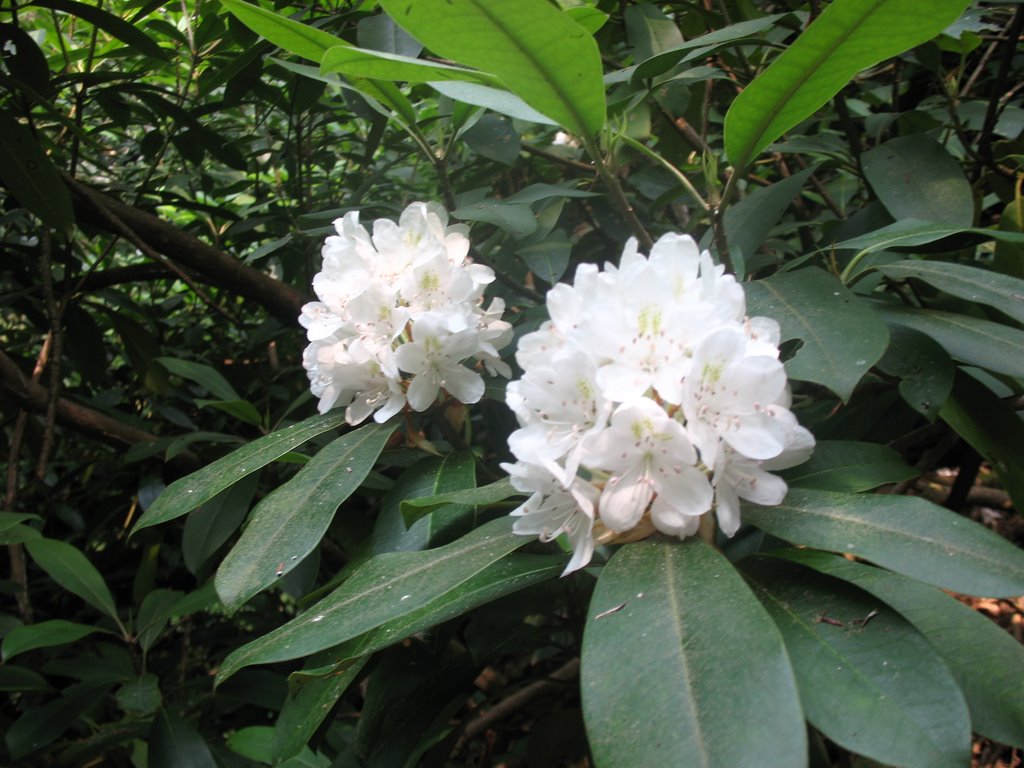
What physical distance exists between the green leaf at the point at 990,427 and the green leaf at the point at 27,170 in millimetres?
1553

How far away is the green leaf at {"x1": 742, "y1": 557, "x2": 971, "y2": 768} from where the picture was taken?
0.51 m

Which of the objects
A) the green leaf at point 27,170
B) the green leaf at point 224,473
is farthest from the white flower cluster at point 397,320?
the green leaf at point 27,170

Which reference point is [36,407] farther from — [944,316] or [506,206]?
[944,316]

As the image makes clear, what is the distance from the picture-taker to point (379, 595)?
681 mm

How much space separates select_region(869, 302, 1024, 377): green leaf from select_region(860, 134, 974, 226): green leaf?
229 millimetres

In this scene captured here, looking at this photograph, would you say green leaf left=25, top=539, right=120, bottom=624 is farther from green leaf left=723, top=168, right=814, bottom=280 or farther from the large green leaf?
green leaf left=723, top=168, right=814, bottom=280

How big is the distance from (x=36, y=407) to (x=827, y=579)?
63.3 inches

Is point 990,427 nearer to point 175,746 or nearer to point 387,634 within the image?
point 387,634

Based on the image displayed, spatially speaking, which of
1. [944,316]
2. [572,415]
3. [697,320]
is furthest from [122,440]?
[944,316]

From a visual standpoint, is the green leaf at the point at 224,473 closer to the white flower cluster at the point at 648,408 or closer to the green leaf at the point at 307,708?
the green leaf at the point at 307,708

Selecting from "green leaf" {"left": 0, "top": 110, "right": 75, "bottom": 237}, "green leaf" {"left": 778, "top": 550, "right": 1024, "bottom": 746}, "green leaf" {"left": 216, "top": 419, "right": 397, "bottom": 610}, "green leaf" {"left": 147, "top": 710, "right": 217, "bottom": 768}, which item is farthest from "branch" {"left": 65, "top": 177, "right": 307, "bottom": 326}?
"green leaf" {"left": 778, "top": 550, "right": 1024, "bottom": 746}

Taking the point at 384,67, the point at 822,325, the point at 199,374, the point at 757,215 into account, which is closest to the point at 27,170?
the point at 199,374

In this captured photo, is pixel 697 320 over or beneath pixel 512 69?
beneath

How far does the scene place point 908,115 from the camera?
4.41 ft
